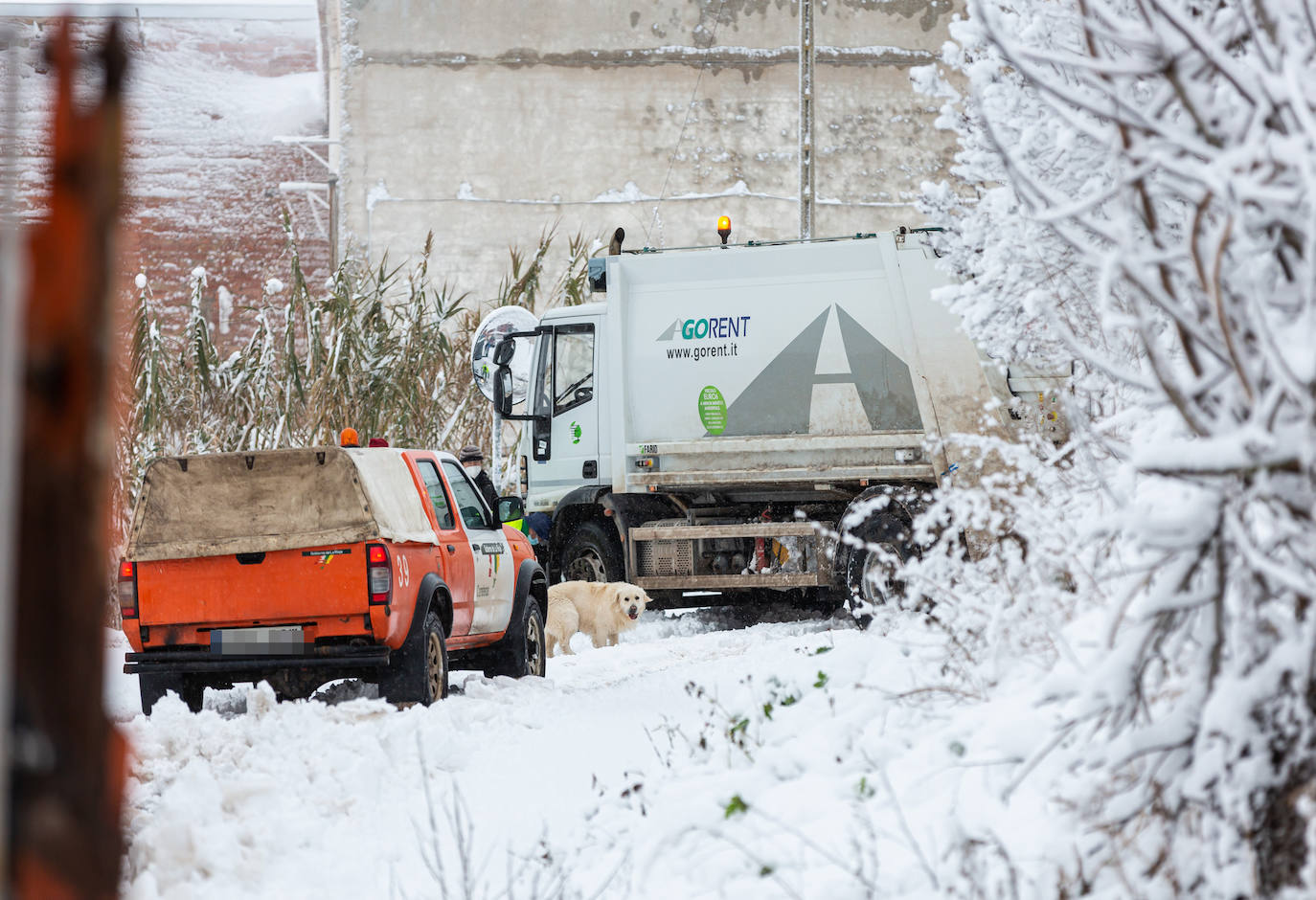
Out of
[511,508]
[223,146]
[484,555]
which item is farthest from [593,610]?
[223,146]

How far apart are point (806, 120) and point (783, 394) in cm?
628

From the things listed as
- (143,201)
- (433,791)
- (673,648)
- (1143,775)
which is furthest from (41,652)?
(143,201)

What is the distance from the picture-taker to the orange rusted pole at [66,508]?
1451 millimetres

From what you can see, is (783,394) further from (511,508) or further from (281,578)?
(281,578)

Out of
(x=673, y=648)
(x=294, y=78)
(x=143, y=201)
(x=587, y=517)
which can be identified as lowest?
(x=673, y=648)

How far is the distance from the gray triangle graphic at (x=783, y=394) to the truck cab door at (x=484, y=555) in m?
3.68

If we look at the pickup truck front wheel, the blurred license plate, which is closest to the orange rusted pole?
the blurred license plate

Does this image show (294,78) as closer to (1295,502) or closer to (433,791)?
(433,791)

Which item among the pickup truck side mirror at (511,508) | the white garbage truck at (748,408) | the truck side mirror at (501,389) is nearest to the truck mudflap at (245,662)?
the pickup truck side mirror at (511,508)

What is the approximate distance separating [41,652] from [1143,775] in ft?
7.87

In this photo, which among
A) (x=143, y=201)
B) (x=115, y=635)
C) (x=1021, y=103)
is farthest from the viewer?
(x=143, y=201)

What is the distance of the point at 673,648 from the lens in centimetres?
1255

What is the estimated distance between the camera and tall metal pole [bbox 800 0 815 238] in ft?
59.2

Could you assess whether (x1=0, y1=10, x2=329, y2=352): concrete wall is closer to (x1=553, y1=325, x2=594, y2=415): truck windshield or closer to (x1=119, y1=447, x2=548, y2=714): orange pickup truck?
(x1=553, y1=325, x2=594, y2=415): truck windshield
